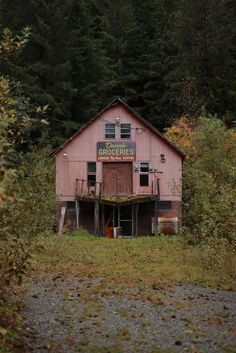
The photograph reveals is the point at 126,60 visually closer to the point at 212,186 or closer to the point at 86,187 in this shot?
the point at 86,187

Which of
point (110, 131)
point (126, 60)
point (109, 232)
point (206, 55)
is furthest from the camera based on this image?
point (126, 60)

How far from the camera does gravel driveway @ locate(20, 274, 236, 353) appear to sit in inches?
348

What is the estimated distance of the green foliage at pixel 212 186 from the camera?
17.6m

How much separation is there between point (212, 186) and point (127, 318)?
521 inches

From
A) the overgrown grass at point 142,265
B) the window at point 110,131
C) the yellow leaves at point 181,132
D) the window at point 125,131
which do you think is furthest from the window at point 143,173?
the overgrown grass at point 142,265

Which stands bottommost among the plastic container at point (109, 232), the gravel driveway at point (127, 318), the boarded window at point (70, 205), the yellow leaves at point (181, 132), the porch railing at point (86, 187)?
the gravel driveway at point (127, 318)

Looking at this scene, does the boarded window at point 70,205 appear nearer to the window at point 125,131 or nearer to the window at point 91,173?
the window at point 91,173

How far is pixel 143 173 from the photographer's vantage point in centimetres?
4103

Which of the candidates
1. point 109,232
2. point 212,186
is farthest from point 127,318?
point 109,232

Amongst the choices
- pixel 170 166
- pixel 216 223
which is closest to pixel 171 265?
pixel 216 223

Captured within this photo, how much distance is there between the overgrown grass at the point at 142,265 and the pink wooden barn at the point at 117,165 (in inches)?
610

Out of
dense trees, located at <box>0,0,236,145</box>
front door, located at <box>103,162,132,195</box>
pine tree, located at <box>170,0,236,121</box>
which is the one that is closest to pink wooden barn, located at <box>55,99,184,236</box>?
front door, located at <box>103,162,132,195</box>

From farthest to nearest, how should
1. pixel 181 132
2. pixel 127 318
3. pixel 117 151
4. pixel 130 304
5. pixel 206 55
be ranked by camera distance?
pixel 206 55 → pixel 181 132 → pixel 117 151 → pixel 130 304 → pixel 127 318

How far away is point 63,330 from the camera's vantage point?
9.74 metres
